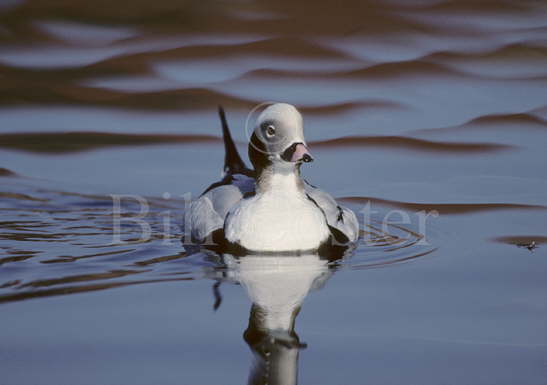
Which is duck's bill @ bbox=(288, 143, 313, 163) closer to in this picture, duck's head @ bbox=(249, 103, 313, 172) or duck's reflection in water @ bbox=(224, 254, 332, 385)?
duck's head @ bbox=(249, 103, 313, 172)

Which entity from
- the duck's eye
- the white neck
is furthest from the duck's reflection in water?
the duck's eye

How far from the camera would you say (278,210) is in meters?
5.61

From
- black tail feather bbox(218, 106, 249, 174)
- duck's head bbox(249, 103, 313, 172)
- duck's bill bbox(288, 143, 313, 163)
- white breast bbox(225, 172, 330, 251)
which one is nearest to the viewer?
Answer: duck's bill bbox(288, 143, 313, 163)

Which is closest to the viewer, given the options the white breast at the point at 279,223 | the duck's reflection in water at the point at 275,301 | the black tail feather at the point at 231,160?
the duck's reflection in water at the point at 275,301

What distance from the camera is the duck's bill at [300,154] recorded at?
528 centimetres

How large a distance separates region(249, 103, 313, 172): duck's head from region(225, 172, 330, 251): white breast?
191mm

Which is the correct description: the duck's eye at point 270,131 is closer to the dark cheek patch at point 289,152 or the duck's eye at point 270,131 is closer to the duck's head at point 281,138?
the duck's head at point 281,138

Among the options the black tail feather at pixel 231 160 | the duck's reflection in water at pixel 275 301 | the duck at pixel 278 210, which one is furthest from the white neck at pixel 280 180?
the black tail feather at pixel 231 160

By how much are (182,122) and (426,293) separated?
4.54 metres

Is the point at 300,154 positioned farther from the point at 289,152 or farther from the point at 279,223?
the point at 279,223

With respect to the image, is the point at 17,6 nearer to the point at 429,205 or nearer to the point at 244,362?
the point at 429,205

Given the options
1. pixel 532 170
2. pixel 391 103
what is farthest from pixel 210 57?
pixel 532 170

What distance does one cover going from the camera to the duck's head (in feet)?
17.7

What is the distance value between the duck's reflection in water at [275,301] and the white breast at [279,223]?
9 centimetres
